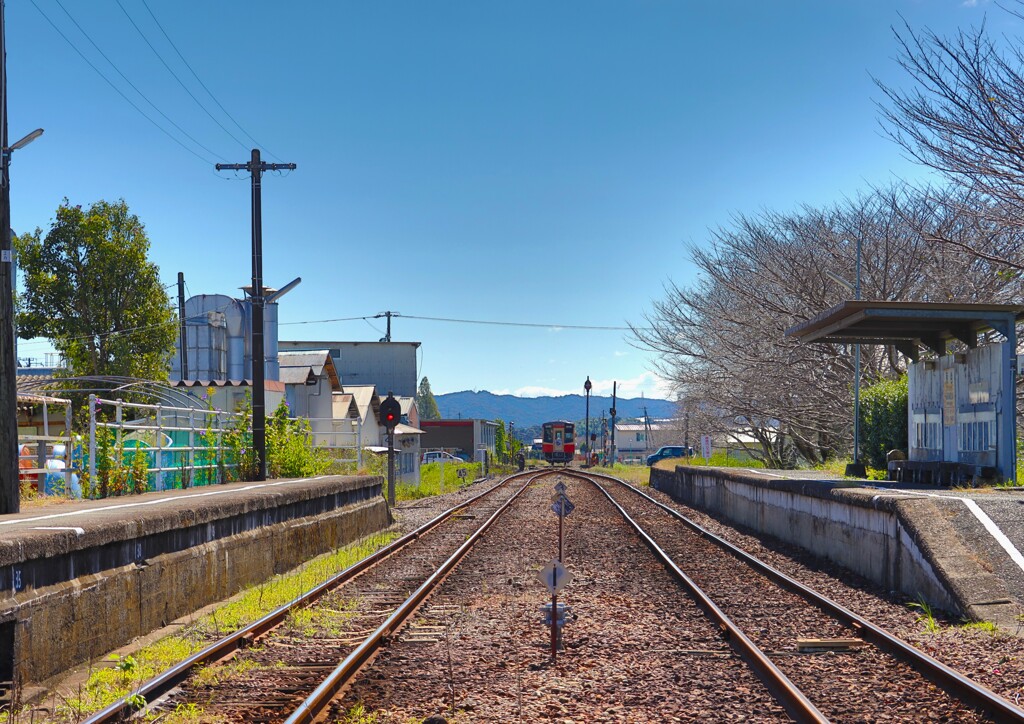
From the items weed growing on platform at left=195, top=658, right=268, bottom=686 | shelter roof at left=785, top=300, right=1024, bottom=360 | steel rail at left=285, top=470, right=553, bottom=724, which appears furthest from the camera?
shelter roof at left=785, top=300, right=1024, bottom=360

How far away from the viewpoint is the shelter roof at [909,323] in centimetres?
1588

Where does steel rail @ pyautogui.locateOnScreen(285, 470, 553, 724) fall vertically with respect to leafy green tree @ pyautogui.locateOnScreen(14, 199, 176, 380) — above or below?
below

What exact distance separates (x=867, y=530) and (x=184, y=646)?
8.58m

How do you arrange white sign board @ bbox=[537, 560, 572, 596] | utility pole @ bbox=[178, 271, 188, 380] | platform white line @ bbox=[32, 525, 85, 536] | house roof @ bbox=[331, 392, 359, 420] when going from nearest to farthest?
platform white line @ bbox=[32, 525, 85, 536] → white sign board @ bbox=[537, 560, 572, 596] → utility pole @ bbox=[178, 271, 188, 380] → house roof @ bbox=[331, 392, 359, 420]

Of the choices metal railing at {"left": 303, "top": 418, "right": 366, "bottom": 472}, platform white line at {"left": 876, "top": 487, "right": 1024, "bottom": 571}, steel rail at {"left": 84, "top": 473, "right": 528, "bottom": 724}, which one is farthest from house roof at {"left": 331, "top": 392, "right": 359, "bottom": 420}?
platform white line at {"left": 876, "top": 487, "right": 1024, "bottom": 571}

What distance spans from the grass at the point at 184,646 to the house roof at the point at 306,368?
27.4 metres

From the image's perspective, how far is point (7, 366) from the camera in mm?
11492

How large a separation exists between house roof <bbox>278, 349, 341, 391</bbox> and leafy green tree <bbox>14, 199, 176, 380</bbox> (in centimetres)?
828

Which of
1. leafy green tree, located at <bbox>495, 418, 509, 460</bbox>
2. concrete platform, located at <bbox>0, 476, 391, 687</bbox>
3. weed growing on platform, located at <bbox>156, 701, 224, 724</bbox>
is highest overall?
concrete platform, located at <bbox>0, 476, 391, 687</bbox>

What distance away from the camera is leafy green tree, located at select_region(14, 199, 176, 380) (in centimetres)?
3241

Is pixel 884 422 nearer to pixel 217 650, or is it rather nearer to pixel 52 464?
pixel 52 464

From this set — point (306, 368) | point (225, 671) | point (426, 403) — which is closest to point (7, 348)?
point (225, 671)

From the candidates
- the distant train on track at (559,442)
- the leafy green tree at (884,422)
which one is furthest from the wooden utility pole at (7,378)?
the distant train on track at (559,442)

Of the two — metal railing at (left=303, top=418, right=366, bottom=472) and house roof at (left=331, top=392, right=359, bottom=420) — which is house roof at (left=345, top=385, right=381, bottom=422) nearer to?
house roof at (left=331, top=392, right=359, bottom=420)
